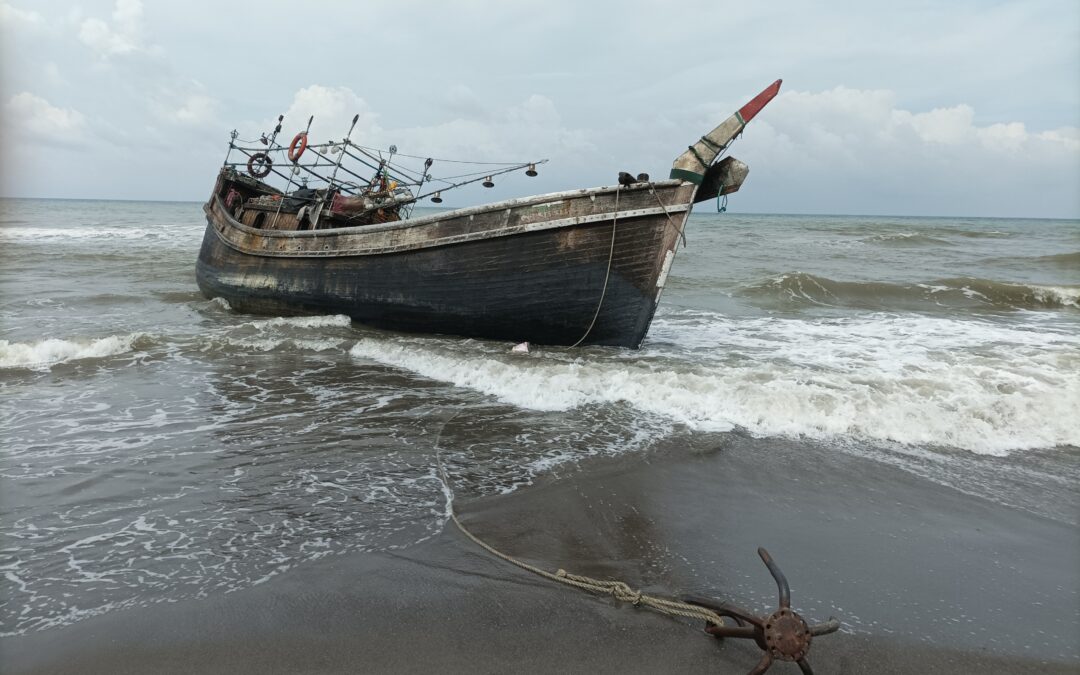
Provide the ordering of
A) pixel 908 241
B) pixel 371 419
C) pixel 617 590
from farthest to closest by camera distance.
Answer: pixel 908 241
pixel 371 419
pixel 617 590

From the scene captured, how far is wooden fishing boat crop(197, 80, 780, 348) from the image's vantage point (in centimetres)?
802

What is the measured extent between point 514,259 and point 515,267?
11 cm

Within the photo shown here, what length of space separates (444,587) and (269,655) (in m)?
0.85

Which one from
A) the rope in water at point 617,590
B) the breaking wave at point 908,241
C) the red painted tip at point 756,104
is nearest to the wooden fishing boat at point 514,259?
the red painted tip at point 756,104

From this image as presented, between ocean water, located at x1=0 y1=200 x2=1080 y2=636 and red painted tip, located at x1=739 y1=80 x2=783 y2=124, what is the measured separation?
3.07 m

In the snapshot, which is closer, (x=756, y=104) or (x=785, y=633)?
(x=785, y=633)

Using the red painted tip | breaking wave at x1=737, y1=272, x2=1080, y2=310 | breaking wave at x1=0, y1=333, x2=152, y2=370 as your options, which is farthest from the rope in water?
breaking wave at x1=737, y1=272, x2=1080, y2=310

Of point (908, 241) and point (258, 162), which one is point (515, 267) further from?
point (908, 241)

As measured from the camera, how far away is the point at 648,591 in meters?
3.23

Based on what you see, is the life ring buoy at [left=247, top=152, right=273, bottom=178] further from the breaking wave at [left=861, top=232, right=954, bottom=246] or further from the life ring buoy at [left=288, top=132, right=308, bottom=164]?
the breaking wave at [left=861, top=232, right=954, bottom=246]

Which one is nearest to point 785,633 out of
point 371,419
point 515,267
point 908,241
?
point 371,419

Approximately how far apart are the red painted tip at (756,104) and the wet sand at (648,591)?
5.04 m

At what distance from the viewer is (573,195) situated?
8047mm

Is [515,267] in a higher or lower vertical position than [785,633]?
higher
